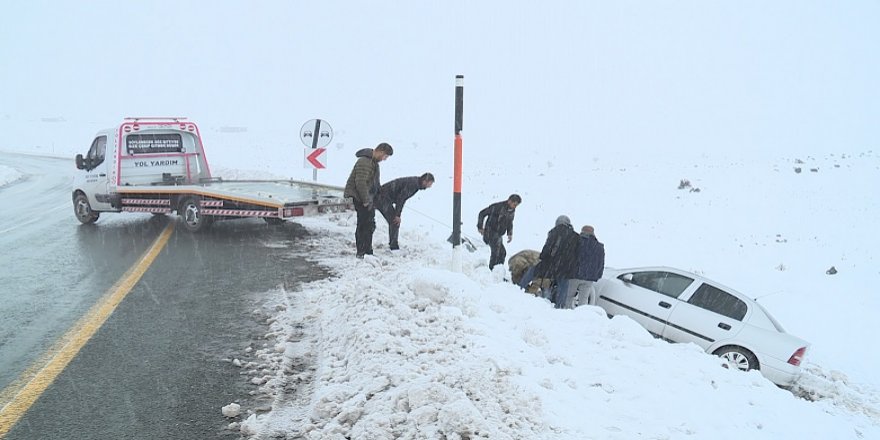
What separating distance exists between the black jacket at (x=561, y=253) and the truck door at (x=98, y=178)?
9.18 metres

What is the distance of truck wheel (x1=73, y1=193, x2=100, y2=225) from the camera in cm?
1259

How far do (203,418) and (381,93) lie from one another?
9865 cm

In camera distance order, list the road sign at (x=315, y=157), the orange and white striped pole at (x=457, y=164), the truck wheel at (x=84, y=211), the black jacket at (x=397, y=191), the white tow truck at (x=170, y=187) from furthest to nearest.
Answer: the road sign at (x=315, y=157) → the truck wheel at (x=84, y=211) → the white tow truck at (x=170, y=187) → the black jacket at (x=397, y=191) → the orange and white striped pole at (x=457, y=164)

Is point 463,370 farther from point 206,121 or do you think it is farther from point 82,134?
point 206,121

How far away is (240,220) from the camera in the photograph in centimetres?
1341

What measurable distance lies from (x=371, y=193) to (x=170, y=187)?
4915 millimetres

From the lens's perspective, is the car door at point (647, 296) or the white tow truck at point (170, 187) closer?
the car door at point (647, 296)

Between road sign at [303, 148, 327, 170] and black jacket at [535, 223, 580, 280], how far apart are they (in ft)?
22.9

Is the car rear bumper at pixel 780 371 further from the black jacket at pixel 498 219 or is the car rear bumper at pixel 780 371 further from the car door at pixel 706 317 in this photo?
the black jacket at pixel 498 219

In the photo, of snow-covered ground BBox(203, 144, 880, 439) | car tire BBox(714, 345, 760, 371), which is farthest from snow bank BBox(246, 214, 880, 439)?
car tire BBox(714, 345, 760, 371)

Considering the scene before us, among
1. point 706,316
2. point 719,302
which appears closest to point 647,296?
point 706,316

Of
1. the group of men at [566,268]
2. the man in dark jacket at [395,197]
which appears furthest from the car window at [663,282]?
the man in dark jacket at [395,197]

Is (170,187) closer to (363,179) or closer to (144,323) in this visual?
(363,179)

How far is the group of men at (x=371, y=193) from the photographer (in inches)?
335
